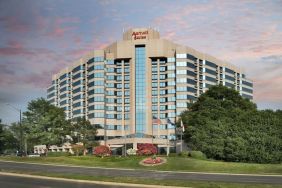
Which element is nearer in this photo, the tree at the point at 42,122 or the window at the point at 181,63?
the tree at the point at 42,122

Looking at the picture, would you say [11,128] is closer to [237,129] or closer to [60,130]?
[60,130]

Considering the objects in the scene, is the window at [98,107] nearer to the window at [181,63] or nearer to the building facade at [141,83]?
the building facade at [141,83]

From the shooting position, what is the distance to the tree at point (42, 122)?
3967 inches

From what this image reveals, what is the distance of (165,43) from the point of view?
602 feet

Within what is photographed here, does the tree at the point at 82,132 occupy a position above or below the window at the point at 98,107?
below

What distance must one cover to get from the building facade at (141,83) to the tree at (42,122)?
229ft

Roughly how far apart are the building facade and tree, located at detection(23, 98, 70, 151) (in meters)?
69.8

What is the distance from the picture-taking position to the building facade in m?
177

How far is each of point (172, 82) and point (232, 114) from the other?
109m

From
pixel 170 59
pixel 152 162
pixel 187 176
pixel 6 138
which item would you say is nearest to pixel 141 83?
pixel 170 59

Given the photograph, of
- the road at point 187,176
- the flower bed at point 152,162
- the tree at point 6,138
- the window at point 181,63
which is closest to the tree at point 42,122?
the tree at point 6,138

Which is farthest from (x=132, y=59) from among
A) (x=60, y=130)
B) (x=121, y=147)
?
(x=60, y=130)

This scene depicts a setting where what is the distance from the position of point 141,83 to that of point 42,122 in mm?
82949

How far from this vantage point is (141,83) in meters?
180
